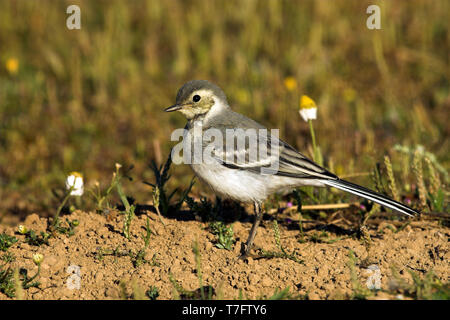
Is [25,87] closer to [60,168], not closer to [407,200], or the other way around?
[60,168]

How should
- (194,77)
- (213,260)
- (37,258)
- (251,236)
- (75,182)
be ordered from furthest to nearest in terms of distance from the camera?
(194,77) → (75,182) → (251,236) → (213,260) → (37,258)

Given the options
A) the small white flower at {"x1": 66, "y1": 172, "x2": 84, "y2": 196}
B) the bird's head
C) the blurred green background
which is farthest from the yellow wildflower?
the blurred green background

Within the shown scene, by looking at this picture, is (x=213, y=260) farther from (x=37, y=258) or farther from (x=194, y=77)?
(x=194, y=77)

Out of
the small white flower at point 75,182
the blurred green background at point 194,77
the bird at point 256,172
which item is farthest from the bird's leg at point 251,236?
the small white flower at point 75,182

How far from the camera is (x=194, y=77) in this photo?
31.9 feet

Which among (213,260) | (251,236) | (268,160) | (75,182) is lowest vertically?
(213,260)

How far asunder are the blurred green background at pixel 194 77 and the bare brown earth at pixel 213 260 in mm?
1428

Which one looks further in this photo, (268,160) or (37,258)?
(268,160)

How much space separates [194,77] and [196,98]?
13.9 feet

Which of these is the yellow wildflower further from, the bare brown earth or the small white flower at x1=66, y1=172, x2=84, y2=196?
the small white flower at x1=66, y1=172, x2=84, y2=196

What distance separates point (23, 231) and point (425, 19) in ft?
27.0

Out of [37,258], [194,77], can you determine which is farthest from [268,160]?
[194,77]

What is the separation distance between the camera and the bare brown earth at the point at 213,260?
4281 millimetres

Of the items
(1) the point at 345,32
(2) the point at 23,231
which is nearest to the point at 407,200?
(2) the point at 23,231
